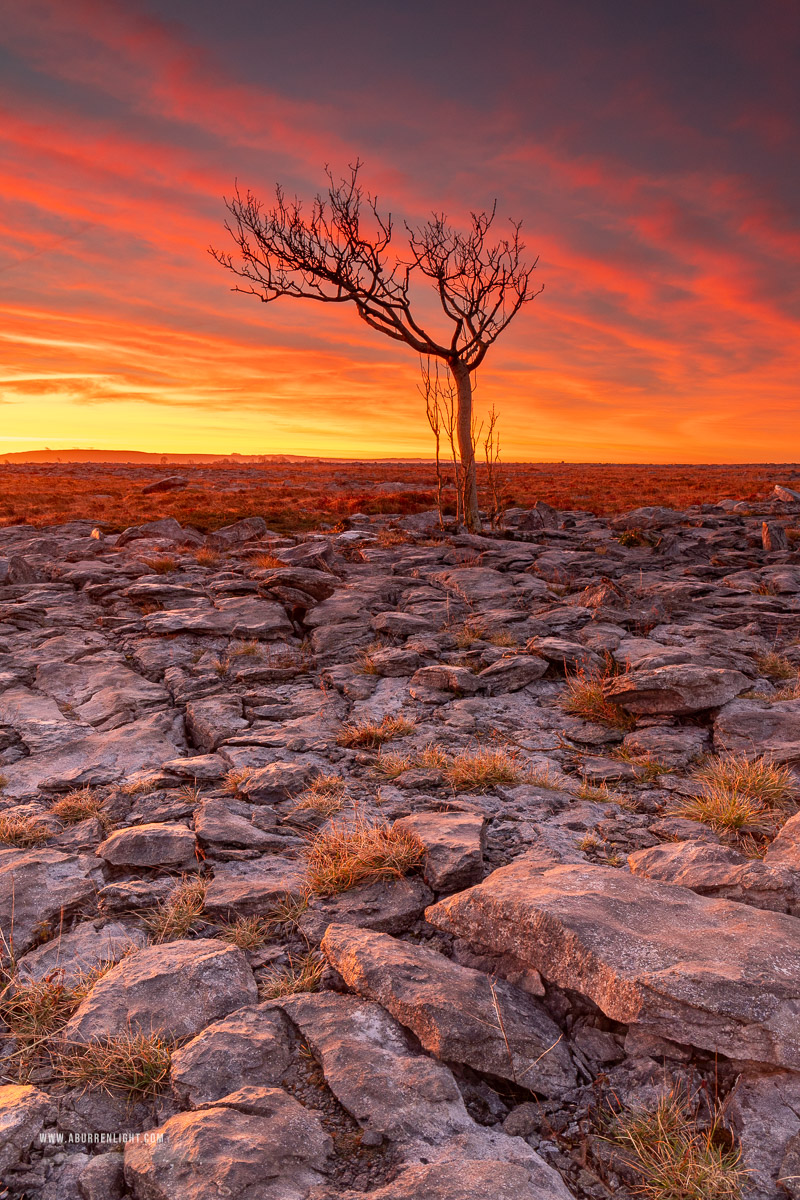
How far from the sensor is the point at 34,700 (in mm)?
8500

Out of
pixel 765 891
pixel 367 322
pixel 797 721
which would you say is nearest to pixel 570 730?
pixel 797 721

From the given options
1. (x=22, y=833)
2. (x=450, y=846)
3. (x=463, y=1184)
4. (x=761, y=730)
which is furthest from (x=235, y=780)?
(x=761, y=730)

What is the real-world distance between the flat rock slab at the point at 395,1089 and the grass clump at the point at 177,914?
1024 mm

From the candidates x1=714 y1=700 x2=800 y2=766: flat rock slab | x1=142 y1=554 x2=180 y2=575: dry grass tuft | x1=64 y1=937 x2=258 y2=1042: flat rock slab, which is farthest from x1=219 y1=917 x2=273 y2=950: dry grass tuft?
x1=142 y1=554 x2=180 y2=575: dry grass tuft

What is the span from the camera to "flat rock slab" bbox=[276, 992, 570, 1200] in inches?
104

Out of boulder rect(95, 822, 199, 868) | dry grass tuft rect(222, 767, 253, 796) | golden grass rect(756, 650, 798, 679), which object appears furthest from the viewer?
golden grass rect(756, 650, 798, 679)

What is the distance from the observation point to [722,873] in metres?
4.12

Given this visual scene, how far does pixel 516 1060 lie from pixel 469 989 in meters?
0.39

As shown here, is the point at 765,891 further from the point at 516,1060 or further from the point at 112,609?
the point at 112,609

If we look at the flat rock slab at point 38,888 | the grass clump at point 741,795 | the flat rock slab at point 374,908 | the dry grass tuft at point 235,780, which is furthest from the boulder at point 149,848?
the grass clump at point 741,795

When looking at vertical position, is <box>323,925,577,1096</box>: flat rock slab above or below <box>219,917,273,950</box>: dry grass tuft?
above

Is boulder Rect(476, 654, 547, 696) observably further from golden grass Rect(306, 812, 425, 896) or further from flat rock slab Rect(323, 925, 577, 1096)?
flat rock slab Rect(323, 925, 577, 1096)

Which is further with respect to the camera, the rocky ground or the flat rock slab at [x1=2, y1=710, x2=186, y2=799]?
the flat rock slab at [x1=2, y1=710, x2=186, y2=799]

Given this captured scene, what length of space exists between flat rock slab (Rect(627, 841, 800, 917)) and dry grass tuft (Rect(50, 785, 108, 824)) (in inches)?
170
